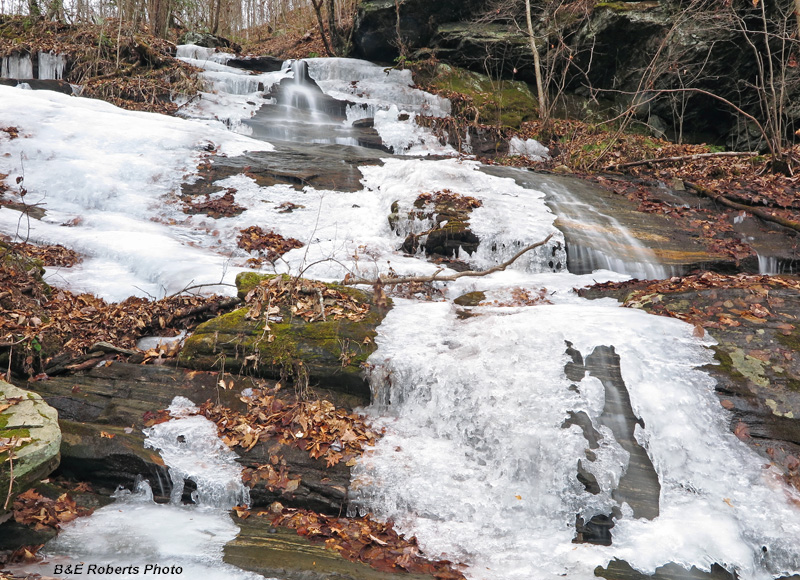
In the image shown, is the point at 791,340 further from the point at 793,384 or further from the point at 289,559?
the point at 289,559

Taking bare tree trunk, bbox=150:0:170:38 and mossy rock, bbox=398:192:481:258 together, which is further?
bare tree trunk, bbox=150:0:170:38

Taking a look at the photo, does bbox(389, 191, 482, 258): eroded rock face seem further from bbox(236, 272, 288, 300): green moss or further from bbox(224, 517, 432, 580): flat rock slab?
bbox(224, 517, 432, 580): flat rock slab

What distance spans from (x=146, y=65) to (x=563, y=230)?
1361cm

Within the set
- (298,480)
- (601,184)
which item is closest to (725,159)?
(601,184)

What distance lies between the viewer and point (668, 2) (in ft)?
46.9

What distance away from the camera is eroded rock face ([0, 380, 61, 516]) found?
9.41 feet

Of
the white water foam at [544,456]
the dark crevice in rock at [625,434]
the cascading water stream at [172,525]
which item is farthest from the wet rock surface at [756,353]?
the cascading water stream at [172,525]

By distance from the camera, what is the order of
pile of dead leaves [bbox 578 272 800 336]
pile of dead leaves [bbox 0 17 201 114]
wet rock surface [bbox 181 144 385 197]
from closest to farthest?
1. pile of dead leaves [bbox 578 272 800 336]
2. wet rock surface [bbox 181 144 385 197]
3. pile of dead leaves [bbox 0 17 201 114]

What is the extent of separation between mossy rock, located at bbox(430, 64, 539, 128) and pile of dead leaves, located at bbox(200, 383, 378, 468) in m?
12.3

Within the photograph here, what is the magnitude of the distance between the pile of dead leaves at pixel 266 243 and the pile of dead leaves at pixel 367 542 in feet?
16.5

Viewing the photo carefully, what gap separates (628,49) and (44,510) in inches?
698

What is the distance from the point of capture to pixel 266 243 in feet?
27.4

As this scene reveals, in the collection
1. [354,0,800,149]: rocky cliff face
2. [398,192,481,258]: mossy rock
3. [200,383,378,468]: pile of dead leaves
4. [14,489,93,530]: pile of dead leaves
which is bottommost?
[14,489,93,530]: pile of dead leaves

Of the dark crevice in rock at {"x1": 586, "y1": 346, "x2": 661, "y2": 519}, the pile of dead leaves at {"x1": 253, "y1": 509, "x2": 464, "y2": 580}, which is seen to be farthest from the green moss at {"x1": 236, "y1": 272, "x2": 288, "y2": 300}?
the dark crevice in rock at {"x1": 586, "y1": 346, "x2": 661, "y2": 519}
